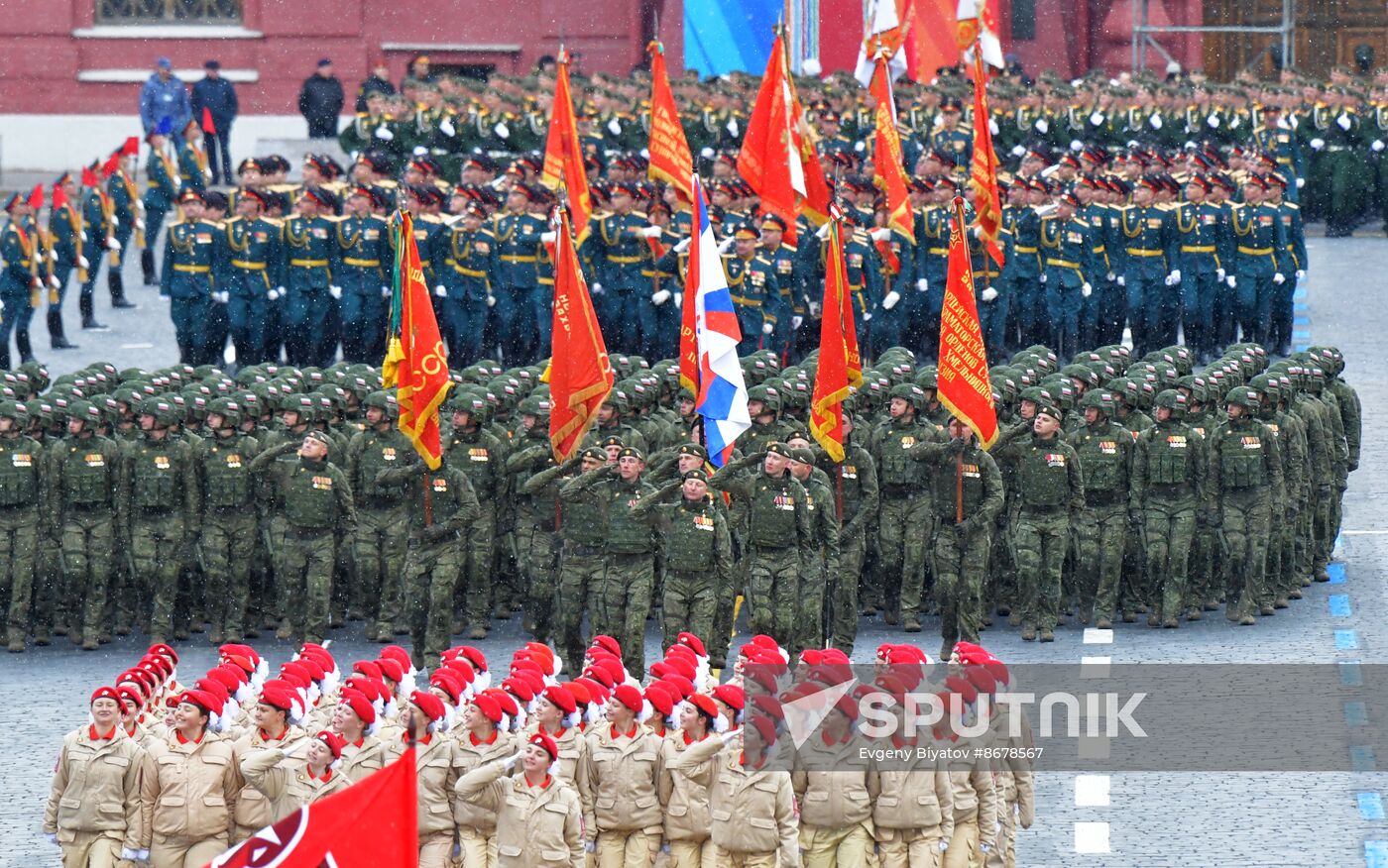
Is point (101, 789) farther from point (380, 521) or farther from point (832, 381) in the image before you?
point (832, 381)

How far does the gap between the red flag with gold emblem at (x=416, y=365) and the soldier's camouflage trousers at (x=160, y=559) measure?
1818 mm

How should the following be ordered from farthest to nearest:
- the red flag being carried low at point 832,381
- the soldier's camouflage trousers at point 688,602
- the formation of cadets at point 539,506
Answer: the formation of cadets at point 539,506
the red flag being carried low at point 832,381
the soldier's camouflage trousers at point 688,602

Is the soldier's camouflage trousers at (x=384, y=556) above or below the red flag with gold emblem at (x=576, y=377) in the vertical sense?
below

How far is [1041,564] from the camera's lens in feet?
61.6

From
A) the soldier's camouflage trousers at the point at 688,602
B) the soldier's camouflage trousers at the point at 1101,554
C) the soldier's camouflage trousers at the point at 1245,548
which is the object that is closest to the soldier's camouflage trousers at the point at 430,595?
the soldier's camouflage trousers at the point at 688,602

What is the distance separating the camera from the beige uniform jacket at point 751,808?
1327 cm

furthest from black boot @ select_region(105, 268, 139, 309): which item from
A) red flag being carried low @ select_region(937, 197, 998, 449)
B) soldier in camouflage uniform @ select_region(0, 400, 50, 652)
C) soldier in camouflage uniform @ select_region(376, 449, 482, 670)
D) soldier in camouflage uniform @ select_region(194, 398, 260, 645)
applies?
red flag being carried low @ select_region(937, 197, 998, 449)

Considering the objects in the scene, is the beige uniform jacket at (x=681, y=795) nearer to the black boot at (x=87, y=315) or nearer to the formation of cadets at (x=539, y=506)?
the formation of cadets at (x=539, y=506)

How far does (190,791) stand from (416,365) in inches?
201

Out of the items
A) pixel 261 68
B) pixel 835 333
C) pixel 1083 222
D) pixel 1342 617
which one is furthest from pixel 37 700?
pixel 261 68

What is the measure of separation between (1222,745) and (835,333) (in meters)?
3.81

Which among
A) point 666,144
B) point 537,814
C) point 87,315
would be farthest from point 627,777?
point 87,315

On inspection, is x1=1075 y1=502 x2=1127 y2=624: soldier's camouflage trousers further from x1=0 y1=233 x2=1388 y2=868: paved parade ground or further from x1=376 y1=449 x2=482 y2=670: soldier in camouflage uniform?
x1=376 y1=449 x2=482 y2=670: soldier in camouflage uniform

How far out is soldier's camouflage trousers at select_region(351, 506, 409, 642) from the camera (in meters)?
18.9
